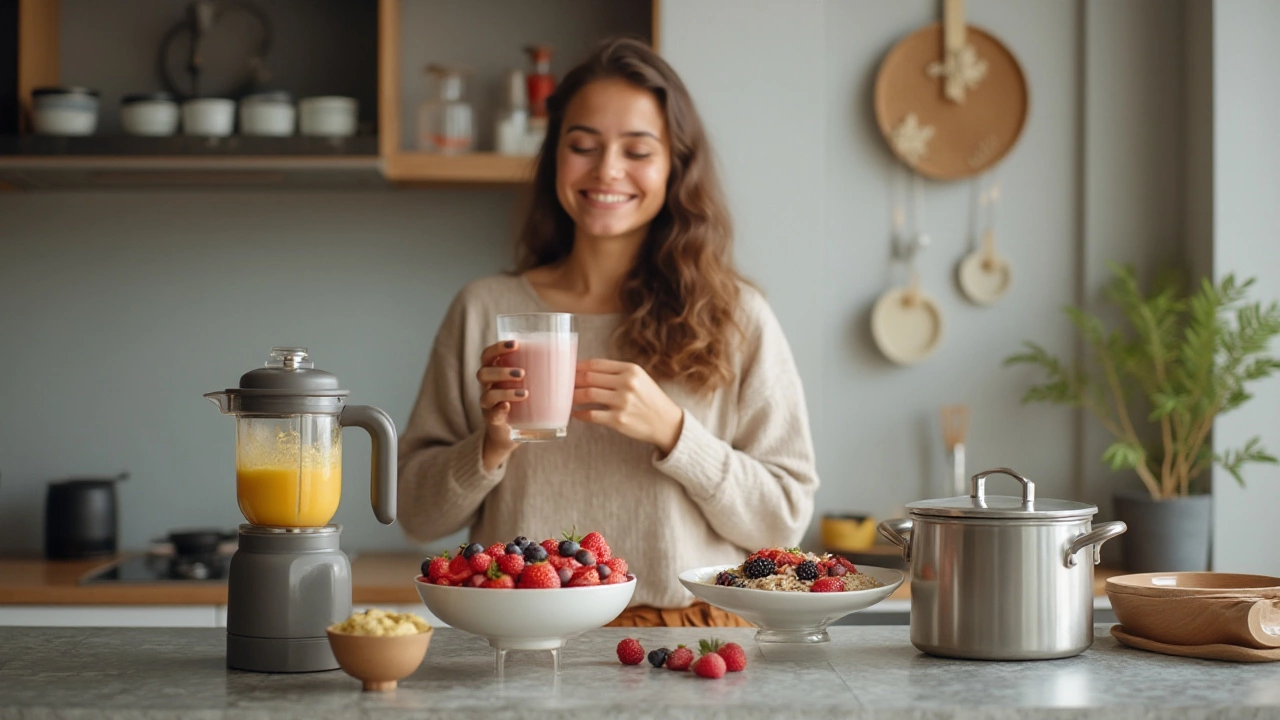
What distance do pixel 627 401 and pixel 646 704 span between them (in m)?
0.62

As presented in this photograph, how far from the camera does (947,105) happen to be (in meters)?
3.33

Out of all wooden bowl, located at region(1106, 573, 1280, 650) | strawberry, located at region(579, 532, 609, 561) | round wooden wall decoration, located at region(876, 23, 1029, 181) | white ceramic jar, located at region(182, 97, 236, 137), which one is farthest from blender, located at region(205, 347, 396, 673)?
round wooden wall decoration, located at region(876, 23, 1029, 181)

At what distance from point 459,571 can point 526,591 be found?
3.8 inches

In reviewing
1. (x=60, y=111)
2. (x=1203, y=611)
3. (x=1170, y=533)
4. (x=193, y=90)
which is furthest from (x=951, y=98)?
(x=60, y=111)

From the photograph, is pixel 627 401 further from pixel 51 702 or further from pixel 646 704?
pixel 51 702

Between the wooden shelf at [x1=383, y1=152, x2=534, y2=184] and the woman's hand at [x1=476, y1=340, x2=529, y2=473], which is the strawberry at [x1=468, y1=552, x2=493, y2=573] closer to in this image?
the woman's hand at [x1=476, y1=340, x2=529, y2=473]

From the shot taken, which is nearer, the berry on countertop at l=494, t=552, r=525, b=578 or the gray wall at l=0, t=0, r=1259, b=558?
the berry on countertop at l=494, t=552, r=525, b=578

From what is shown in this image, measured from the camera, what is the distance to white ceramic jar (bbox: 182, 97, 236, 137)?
2.99 m

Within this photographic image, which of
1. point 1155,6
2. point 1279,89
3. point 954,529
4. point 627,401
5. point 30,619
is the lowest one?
point 30,619

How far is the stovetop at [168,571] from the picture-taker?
282cm

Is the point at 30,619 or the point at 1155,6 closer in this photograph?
the point at 30,619

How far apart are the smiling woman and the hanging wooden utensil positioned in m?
1.34

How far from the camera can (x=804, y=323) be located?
3.12m

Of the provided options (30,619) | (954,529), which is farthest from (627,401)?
(30,619)
